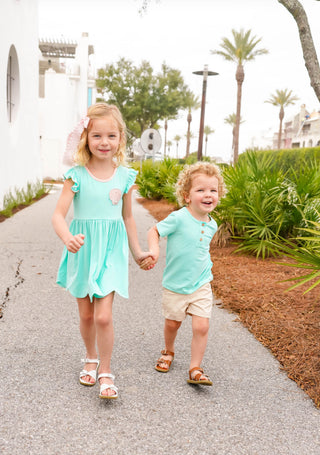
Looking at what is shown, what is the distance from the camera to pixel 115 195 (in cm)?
268

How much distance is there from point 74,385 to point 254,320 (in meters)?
1.78

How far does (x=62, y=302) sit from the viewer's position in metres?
4.43

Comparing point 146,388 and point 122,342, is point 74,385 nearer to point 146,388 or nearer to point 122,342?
point 146,388

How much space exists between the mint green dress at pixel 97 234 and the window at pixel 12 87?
9.82 m

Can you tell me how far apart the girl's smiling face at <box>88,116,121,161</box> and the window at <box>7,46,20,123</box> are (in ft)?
32.1

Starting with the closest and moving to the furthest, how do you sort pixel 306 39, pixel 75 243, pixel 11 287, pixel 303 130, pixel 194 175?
pixel 75 243 → pixel 194 175 → pixel 11 287 → pixel 306 39 → pixel 303 130

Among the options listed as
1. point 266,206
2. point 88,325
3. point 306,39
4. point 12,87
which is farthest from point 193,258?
point 12,87

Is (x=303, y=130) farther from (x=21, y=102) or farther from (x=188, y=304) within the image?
(x=188, y=304)

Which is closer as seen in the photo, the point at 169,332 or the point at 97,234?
the point at 97,234

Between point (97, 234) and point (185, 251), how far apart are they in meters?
0.56

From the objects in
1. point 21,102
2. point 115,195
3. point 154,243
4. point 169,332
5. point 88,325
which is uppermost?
point 21,102

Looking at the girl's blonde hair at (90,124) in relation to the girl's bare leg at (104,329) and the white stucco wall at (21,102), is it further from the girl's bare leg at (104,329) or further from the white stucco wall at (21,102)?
the white stucco wall at (21,102)

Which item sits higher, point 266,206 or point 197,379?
point 266,206

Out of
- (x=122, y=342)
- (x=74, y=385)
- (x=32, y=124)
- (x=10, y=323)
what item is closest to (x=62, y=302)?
(x=10, y=323)
